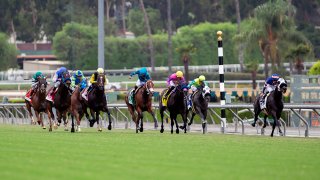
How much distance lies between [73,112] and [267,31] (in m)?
32.8

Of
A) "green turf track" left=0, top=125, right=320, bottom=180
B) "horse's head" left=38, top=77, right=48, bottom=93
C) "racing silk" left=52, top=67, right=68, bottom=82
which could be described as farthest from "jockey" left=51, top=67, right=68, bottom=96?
"green turf track" left=0, top=125, right=320, bottom=180

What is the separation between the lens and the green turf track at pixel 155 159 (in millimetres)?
13344

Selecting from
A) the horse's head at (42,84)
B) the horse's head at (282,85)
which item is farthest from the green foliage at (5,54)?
the horse's head at (282,85)

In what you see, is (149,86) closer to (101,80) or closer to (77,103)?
(101,80)

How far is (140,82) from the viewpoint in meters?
27.0

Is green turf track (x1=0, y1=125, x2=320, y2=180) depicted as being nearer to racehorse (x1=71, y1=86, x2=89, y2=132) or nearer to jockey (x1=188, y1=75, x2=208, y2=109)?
racehorse (x1=71, y1=86, x2=89, y2=132)

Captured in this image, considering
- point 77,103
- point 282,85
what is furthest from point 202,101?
point 282,85

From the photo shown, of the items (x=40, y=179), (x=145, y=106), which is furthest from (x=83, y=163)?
(x=145, y=106)

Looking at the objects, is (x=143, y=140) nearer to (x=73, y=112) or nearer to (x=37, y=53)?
(x=73, y=112)

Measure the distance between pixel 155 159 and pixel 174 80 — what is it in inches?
437

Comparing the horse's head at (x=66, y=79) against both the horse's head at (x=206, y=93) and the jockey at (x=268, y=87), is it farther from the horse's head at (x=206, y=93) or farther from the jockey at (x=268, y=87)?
the jockey at (x=268, y=87)

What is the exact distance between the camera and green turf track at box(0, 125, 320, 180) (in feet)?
43.8

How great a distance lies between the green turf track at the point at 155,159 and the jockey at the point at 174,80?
223 inches

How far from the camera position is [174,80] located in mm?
26438
